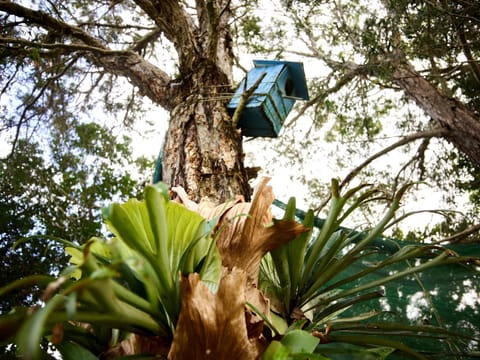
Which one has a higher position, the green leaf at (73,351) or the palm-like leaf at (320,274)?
the palm-like leaf at (320,274)

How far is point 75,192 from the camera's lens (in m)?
4.12

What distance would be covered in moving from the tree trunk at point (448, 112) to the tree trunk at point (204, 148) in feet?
6.02

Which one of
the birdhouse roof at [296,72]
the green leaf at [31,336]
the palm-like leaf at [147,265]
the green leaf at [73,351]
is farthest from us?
the birdhouse roof at [296,72]

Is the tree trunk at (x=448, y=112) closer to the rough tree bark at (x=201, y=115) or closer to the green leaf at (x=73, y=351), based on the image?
the rough tree bark at (x=201, y=115)

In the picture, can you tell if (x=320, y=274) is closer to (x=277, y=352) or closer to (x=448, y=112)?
(x=277, y=352)

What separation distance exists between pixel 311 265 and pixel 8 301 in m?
2.81

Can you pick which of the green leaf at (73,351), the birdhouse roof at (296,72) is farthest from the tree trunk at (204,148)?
the green leaf at (73,351)

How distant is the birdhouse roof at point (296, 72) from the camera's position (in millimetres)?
2670

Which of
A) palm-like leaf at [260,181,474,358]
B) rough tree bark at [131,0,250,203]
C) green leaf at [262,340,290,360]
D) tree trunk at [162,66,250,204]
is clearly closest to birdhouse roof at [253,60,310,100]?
rough tree bark at [131,0,250,203]

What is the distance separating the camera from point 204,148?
6.42ft

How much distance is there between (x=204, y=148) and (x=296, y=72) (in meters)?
1.11

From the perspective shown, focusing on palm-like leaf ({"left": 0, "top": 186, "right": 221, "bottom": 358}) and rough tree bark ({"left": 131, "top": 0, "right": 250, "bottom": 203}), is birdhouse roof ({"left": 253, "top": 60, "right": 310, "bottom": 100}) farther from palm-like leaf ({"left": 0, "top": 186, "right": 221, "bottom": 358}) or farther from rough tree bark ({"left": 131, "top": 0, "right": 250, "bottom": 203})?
palm-like leaf ({"left": 0, "top": 186, "right": 221, "bottom": 358})

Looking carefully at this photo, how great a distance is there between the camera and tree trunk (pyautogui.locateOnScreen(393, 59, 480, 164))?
12.0 feet

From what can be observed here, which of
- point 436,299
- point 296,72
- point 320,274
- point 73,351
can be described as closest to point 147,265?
point 73,351
